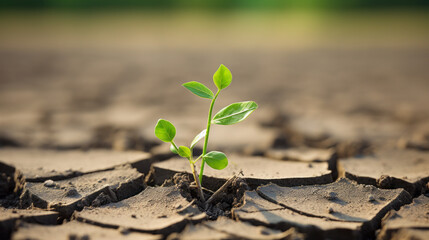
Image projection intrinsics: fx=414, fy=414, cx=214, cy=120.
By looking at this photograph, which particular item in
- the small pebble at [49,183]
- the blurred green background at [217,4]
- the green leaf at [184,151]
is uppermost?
the blurred green background at [217,4]

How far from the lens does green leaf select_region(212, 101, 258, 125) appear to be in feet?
4.34

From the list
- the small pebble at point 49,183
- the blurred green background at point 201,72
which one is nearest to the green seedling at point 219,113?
the small pebble at point 49,183

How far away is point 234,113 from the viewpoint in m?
1.34

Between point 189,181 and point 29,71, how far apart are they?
13.6 feet

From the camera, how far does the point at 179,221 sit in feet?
4.32

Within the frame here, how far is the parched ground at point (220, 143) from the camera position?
4.41ft

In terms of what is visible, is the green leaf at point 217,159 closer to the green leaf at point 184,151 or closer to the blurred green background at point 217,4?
the green leaf at point 184,151

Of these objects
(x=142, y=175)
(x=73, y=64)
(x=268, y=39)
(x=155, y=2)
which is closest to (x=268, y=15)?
(x=155, y=2)

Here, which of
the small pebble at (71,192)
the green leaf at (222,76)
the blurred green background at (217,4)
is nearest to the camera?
the green leaf at (222,76)

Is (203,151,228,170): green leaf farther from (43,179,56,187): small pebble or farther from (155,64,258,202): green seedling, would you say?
(43,179,56,187): small pebble

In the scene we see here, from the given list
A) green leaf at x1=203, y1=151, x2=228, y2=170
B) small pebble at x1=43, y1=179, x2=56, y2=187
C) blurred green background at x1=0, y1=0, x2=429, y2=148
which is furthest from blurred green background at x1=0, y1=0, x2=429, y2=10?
green leaf at x1=203, y1=151, x2=228, y2=170

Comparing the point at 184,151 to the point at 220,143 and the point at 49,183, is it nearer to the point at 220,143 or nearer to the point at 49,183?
the point at 49,183

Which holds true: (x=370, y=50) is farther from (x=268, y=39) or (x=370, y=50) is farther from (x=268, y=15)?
(x=268, y=15)

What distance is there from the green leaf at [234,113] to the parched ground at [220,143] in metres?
0.31
